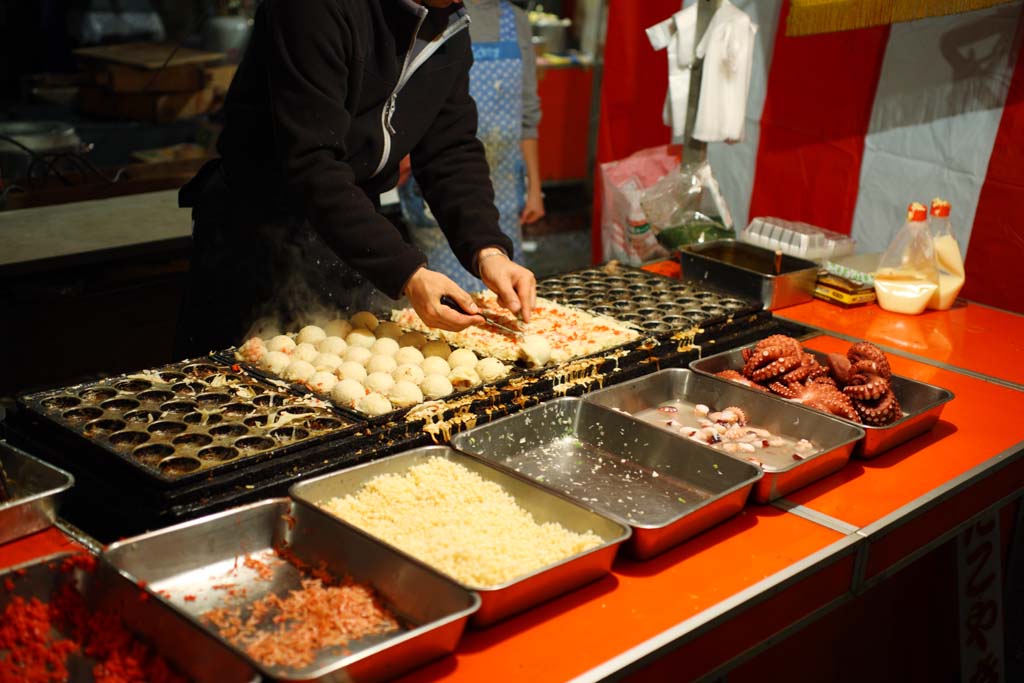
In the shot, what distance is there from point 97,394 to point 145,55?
4085 mm

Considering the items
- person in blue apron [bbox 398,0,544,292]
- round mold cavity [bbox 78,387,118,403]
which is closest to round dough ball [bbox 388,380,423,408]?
round mold cavity [bbox 78,387,118,403]

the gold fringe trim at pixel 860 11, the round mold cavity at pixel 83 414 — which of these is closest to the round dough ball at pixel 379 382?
the round mold cavity at pixel 83 414

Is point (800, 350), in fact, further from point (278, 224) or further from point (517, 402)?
point (278, 224)

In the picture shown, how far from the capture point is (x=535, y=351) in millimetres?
2361

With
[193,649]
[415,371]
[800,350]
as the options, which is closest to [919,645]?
[800,350]

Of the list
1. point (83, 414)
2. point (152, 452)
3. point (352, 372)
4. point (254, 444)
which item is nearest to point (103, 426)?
point (83, 414)

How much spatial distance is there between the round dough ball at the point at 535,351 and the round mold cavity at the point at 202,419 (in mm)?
724

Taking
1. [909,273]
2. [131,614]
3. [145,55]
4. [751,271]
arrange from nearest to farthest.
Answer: [131,614], [751,271], [909,273], [145,55]

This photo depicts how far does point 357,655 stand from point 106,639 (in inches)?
16.6

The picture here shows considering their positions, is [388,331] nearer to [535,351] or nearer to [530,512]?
[535,351]

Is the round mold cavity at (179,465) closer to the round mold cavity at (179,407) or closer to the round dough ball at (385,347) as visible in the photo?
the round mold cavity at (179,407)

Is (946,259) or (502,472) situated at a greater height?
(946,259)

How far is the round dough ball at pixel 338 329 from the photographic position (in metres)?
2.52

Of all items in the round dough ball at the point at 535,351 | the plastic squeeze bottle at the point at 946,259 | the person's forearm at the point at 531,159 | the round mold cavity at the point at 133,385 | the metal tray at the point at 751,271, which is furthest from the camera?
the person's forearm at the point at 531,159
